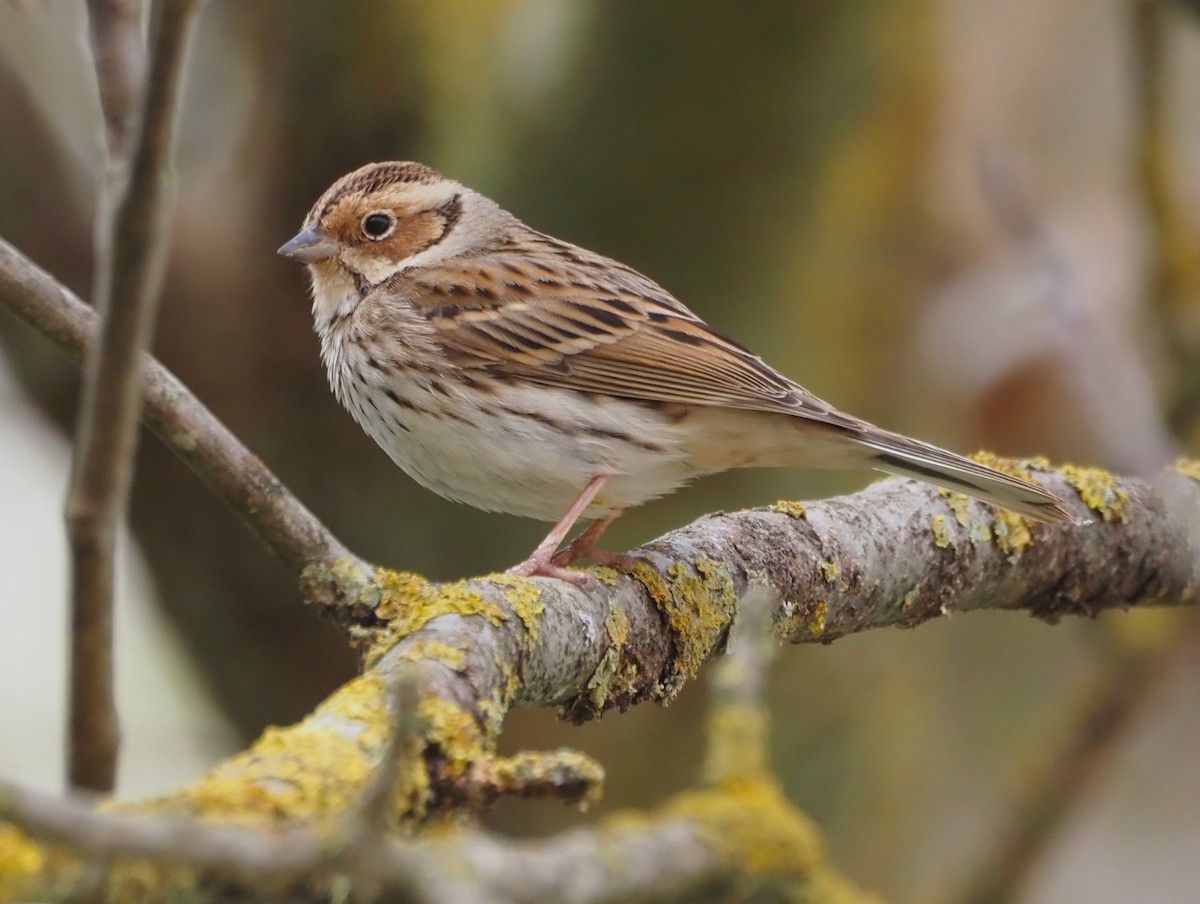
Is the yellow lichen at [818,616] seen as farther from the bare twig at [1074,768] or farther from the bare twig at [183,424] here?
the bare twig at [1074,768]

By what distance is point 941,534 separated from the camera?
3.55 meters

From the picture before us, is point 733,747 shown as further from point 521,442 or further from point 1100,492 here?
point 1100,492

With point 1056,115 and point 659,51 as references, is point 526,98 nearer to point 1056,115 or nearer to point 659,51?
point 659,51

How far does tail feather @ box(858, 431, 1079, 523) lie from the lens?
11.1 feet

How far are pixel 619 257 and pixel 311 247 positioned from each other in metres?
1.47

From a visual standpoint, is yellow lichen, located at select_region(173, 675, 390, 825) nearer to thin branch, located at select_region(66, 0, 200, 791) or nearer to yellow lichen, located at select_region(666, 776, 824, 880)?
thin branch, located at select_region(66, 0, 200, 791)

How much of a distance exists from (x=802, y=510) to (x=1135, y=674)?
6.14ft

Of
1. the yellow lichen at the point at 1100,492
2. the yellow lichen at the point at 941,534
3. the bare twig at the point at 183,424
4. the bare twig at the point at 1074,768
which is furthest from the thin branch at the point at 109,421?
the bare twig at the point at 1074,768

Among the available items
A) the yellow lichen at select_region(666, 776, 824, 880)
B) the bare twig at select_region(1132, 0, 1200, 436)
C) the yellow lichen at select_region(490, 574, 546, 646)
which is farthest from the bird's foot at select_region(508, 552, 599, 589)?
the bare twig at select_region(1132, 0, 1200, 436)

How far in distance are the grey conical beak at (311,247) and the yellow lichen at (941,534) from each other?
187cm

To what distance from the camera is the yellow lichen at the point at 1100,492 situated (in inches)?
149

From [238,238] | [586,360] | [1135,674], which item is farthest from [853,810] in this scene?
[238,238]

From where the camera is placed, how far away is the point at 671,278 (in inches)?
216

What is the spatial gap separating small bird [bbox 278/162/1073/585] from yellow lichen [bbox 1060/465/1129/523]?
14.4 inches
